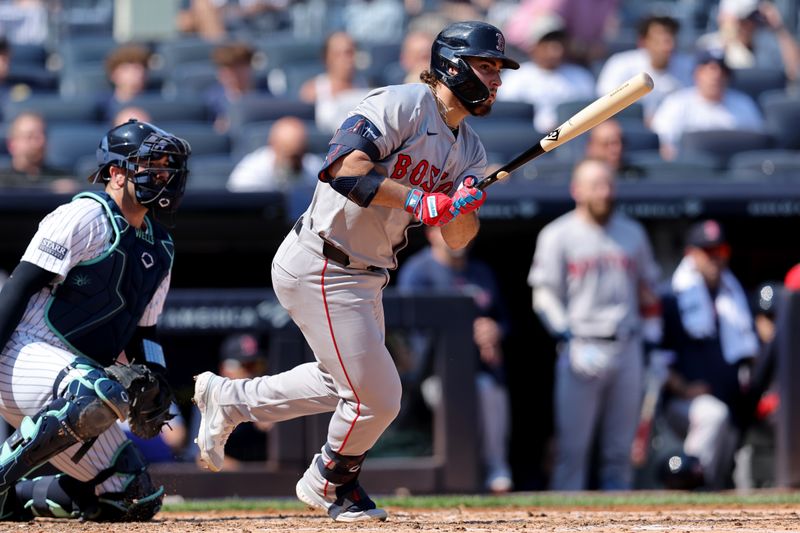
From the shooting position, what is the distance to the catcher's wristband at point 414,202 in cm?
387

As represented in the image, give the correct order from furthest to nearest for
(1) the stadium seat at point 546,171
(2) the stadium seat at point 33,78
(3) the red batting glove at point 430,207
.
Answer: (2) the stadium seat at point 33,78 < (1) the stadium seat at point 546,171 < (3) the red batting glove at point 430,207

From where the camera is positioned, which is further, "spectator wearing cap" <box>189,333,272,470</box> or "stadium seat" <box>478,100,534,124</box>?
"stadium seat" <box>478,100,534,124</box>

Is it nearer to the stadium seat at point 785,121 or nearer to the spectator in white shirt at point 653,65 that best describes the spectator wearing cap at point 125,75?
the spectator in white shirt at point 653,65

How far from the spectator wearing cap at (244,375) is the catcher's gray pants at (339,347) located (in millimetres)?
2251

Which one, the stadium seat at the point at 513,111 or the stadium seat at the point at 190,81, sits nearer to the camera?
the stadium seat at the point at 513,111

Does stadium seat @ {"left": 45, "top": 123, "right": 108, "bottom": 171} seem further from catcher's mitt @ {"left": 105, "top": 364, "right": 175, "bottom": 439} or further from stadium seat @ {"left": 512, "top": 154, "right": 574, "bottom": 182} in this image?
catcher's mitt @ {"left": 105, "top": 364, "right": 175, "bottom": 439}

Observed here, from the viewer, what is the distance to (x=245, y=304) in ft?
22.0

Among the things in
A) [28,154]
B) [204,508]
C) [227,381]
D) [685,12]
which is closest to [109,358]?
[227,381]

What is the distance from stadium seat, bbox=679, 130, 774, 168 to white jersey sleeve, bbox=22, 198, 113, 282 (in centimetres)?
480

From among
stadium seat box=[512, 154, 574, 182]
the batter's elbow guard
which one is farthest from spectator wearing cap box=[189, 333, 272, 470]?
the batter's elbow guard

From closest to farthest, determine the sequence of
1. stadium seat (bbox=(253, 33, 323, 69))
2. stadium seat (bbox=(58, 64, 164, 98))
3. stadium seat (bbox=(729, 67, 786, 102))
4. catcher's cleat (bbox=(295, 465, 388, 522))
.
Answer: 1. catcher's cleat (bbox=(295, 465, 388, 522))
2. stadium seat (bbox=(58, 64, 164, 98))
3. stadium seat (bbox=(729, 67, 786, 102))
4. stadium seat (bbox=(253, 33, 323, 69))

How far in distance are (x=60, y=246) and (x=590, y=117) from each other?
65.7 inches

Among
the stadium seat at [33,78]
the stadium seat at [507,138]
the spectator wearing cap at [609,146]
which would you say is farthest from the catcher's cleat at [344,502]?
the stadium seat at [33,78]

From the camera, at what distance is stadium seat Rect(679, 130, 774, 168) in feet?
27.1
